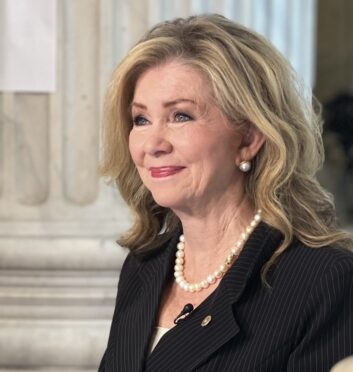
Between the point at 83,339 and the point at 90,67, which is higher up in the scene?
the point at 90,67

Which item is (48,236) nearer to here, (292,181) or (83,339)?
(83,339)

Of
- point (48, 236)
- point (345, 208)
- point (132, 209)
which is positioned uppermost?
point (132, 209)

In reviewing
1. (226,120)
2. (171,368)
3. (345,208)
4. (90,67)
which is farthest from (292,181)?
(345,208)

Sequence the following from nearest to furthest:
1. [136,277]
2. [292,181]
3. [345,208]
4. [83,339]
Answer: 1. [292,181]
2. [136,277]
3. [83,339]
4. [345,208]

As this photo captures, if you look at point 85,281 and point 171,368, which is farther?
point 85,281

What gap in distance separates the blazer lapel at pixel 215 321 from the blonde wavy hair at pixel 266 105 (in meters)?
0.04

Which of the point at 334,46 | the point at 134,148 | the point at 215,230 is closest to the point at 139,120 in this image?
the point at 134,148

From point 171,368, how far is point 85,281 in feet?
2.60

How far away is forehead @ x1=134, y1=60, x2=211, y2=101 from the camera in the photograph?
2.06m

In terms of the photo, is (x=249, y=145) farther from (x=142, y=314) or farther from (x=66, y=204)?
(x=66, y=204)

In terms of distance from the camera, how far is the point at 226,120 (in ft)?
6.77

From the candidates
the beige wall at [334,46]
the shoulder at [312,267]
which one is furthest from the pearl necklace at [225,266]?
the beige wall at [334,46]

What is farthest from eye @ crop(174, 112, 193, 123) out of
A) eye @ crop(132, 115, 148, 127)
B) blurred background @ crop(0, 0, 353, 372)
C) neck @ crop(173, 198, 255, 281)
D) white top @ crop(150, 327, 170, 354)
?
blurred background @ crop(0, 0, 353, 372)

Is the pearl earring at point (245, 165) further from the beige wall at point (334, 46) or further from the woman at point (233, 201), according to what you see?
the beige wall at point (334, 46)
